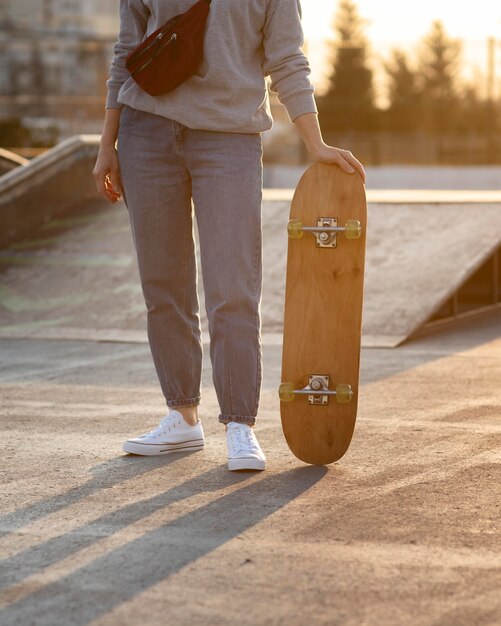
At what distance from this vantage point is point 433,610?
2623mm

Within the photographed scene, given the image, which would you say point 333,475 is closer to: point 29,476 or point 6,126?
point 29,476

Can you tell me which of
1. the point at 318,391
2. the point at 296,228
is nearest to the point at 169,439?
the point at 318,391

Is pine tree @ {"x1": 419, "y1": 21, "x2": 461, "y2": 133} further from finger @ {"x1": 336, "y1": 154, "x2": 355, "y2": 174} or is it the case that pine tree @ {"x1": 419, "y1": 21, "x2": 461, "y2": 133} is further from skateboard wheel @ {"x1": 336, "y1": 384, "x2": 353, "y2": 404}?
skateboard wheel @ {"x1": 336, "y1": 384, "x2": 353, "y2": 404}

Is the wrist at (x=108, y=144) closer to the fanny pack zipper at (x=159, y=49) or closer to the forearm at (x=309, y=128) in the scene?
the fanny pack zipper at (x=159, y=49)

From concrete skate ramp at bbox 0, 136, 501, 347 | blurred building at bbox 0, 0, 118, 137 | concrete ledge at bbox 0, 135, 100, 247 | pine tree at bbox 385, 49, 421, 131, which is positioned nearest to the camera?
Answer: concrete skate ramp at bbox 0, 136, 501, 347

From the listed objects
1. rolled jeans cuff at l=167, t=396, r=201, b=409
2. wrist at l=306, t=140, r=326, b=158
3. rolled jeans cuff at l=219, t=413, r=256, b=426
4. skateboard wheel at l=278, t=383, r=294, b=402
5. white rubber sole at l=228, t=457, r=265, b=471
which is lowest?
white rubber sole at l=228, t=457, r=265, b=471

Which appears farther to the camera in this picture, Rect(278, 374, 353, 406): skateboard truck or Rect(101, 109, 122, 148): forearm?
Rect(101, 109, 122, 148): forearm

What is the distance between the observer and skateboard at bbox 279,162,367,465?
3934 millimetres

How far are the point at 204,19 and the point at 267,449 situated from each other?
1532 mm

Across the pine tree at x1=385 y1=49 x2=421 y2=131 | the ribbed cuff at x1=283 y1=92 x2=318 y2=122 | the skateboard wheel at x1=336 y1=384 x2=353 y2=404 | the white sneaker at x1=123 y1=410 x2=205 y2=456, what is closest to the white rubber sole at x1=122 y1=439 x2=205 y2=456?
the white sneaker at x1=123 y1=410 x2=205 y2=456

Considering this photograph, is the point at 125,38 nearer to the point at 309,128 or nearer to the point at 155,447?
the point at 309,128

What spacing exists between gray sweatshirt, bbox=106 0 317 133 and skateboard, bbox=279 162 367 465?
29 cm

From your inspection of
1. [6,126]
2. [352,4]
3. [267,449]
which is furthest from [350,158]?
[352,4]

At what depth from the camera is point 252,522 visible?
10.9ft
